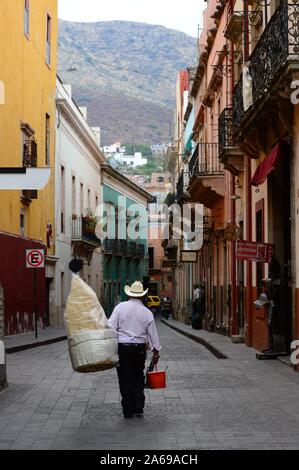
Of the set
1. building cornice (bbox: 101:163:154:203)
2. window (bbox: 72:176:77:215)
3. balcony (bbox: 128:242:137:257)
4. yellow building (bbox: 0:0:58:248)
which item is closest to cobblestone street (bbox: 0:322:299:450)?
yellow building (bbox: 0:0:58:248)

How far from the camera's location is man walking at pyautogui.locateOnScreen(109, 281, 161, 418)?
34.2 feet

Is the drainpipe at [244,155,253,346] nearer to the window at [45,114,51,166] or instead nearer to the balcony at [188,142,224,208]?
the balcony at [188,142,224,208]

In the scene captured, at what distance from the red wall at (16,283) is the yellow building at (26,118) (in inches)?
1.2

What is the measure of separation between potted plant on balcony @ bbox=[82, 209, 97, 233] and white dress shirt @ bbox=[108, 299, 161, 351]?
1302 inches

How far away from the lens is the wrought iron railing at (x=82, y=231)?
41906 millimetres

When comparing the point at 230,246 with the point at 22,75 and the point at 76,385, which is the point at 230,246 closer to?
the point at 22,75

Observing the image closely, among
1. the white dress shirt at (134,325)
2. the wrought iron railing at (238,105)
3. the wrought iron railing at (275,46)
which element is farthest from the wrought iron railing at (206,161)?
the white dress shirt at (134,325)

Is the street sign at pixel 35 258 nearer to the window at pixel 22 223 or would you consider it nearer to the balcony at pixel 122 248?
the window at pixel 22 223

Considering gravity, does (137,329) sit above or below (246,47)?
below

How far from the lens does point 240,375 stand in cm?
1452

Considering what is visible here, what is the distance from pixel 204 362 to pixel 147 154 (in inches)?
7187

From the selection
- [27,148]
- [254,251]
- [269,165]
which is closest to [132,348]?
[269,165]

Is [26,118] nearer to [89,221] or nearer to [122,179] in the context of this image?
[89,221]
